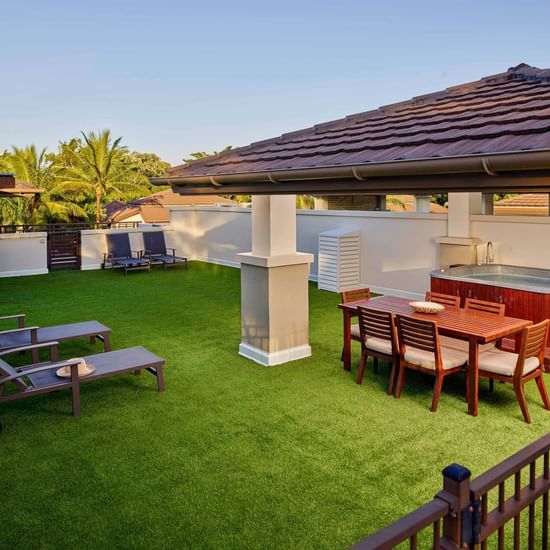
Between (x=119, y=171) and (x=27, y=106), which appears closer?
(x=119, y=171)

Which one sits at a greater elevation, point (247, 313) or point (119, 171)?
point (119, 171)

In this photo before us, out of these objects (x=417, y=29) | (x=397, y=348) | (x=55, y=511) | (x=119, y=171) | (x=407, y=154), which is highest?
(x=417, y=29)

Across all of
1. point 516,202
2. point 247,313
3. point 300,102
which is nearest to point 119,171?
point 300,102

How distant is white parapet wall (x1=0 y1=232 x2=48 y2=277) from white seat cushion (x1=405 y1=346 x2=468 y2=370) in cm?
1304

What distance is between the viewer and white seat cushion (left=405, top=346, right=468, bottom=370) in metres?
5.82

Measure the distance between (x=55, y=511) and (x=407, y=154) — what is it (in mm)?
3744

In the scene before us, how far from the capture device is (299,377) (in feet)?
22.5

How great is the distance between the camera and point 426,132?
485 cm

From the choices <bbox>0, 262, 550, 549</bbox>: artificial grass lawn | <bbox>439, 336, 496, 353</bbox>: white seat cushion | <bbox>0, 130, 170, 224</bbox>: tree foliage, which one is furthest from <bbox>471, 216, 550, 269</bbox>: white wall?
<bbox>0, 130, 170, 224</bbox>: tree foliage

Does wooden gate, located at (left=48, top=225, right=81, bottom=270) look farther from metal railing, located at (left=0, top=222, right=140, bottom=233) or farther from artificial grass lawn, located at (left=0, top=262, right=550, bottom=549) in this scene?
artificial grass lawn, located at (left=0, top=262, right=550, bottom=549)

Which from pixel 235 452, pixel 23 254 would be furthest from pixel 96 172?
pixel 235 452

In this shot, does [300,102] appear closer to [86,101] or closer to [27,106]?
[86,101]

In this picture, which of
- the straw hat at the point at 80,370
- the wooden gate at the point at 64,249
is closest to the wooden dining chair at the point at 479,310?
the straw hat at the point at 80,370

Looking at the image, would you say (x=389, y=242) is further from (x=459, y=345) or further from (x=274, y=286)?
(x=459, y=345)
